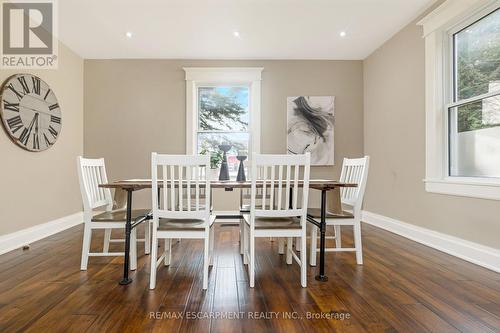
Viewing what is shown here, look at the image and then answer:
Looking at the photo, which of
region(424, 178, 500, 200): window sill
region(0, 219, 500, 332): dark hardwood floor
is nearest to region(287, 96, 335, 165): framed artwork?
region(424, 178, 500, 200): window sill

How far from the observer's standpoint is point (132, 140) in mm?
4555

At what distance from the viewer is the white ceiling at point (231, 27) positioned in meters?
3.11

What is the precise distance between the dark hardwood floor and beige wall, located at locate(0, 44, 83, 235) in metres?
0.64

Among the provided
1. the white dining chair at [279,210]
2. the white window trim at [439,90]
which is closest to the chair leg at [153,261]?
the white dining chair at [279,210]

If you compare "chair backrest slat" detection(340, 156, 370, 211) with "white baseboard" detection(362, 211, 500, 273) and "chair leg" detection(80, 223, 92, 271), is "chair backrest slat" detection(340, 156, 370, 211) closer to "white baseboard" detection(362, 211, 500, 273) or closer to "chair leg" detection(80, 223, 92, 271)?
"white baseboard" detection(362, 211, 500, 273)

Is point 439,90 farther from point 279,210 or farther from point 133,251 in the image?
point 133,251

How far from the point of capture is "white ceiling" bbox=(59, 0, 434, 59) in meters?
3.11

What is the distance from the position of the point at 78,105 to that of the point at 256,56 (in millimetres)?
2984

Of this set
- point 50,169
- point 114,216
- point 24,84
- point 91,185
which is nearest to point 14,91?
point 24,84

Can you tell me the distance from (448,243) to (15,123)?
190 inches

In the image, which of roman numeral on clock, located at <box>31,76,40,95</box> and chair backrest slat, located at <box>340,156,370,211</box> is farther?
roman numeral on clock, located at <box>31,76,40,95</box>

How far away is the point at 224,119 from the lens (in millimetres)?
Result: 4641

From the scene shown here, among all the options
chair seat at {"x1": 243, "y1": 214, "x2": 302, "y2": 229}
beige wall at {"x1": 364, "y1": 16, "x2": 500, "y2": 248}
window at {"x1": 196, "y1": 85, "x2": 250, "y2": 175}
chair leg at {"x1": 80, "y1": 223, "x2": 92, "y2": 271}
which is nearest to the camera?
chair seat at {"x1": 243, "y1": 214, "x2": 302, "y2": 229}

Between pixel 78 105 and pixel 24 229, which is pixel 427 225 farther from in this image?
pixel 78 105
